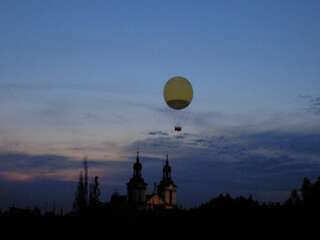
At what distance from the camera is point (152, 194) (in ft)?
302

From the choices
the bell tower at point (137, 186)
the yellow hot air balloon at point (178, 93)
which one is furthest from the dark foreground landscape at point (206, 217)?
the bell tower at point (137, 186)

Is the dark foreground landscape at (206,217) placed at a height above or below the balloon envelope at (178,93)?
below

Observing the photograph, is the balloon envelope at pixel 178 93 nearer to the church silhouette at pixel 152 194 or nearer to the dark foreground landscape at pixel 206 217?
the dark foreground landscape at pixel 206 217

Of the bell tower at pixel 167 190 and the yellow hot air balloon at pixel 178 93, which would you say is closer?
the yellow hot air balloon at pixel 178 93

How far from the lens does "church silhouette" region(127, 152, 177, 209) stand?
8894cm

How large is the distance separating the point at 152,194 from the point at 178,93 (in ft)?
237

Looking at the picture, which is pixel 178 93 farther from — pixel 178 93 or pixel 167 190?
pixel 167 190

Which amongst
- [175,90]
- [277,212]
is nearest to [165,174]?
[277,212]

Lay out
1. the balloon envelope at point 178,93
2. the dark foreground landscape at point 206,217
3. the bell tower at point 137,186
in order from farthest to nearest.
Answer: the bell tower at point 137,186, the dark foreground landscape at point 206,217, the balloon envelope at point 178,93

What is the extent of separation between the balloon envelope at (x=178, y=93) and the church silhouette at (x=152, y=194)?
67.5m

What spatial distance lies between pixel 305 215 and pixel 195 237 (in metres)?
7.96

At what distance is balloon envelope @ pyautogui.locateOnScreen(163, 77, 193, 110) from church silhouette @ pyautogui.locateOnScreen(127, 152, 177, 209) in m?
67.5

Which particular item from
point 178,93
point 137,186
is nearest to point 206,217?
point 178,93

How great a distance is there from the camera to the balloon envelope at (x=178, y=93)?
2134 centimetres
